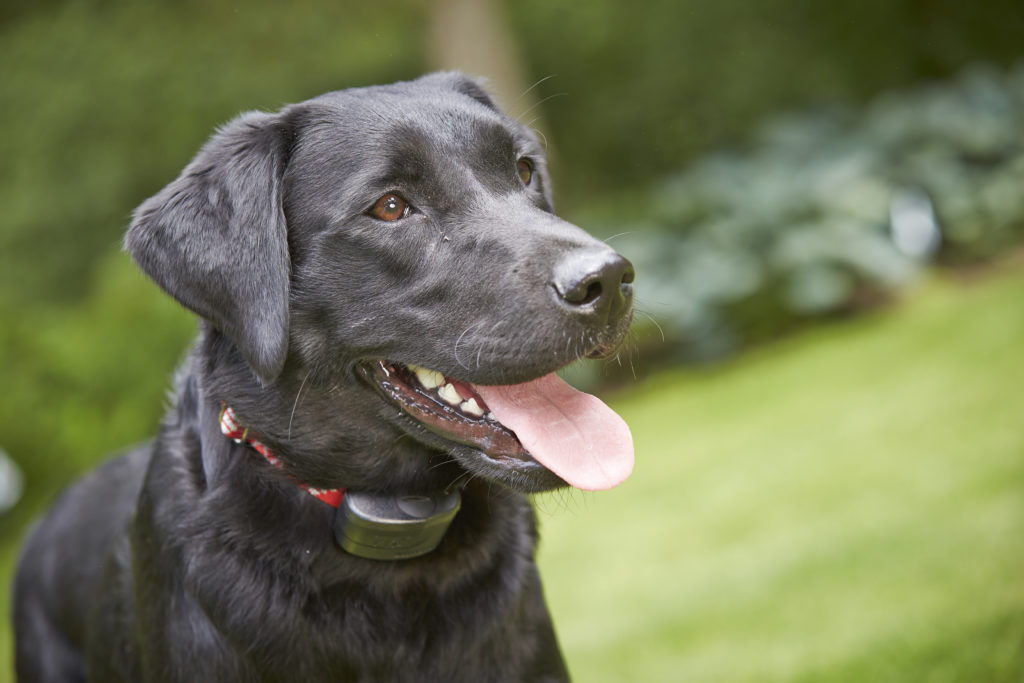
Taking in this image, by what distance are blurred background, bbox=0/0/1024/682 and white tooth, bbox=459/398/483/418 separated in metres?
1.99

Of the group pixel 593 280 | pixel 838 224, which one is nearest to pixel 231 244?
pixel 593 280

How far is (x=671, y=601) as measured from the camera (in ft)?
14.9

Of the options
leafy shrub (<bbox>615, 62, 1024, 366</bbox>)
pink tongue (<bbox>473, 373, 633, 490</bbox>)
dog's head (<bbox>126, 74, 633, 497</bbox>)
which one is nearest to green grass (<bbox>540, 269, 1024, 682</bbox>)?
leafy shrub (<bbox>615, 62, 1024, 366</bbox>)

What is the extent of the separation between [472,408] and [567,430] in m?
0.24

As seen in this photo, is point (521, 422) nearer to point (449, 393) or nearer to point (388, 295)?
point (449, 393)

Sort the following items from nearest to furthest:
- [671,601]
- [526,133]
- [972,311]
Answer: [526,133] < [671,601] < [972,311]

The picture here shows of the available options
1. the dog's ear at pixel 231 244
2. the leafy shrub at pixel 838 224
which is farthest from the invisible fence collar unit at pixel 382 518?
the leafy shrub at pixel 838 224

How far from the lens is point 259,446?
238 cm

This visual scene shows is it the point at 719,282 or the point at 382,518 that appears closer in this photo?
the point at 382,518

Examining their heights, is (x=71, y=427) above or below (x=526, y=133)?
below

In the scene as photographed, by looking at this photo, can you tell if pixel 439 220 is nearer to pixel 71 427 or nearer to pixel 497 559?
pixel 497 559

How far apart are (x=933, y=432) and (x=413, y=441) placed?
415cm

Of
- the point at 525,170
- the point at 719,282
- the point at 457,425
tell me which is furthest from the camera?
the point at 719,282

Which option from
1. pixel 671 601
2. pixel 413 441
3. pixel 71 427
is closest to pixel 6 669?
pixel 71 427
